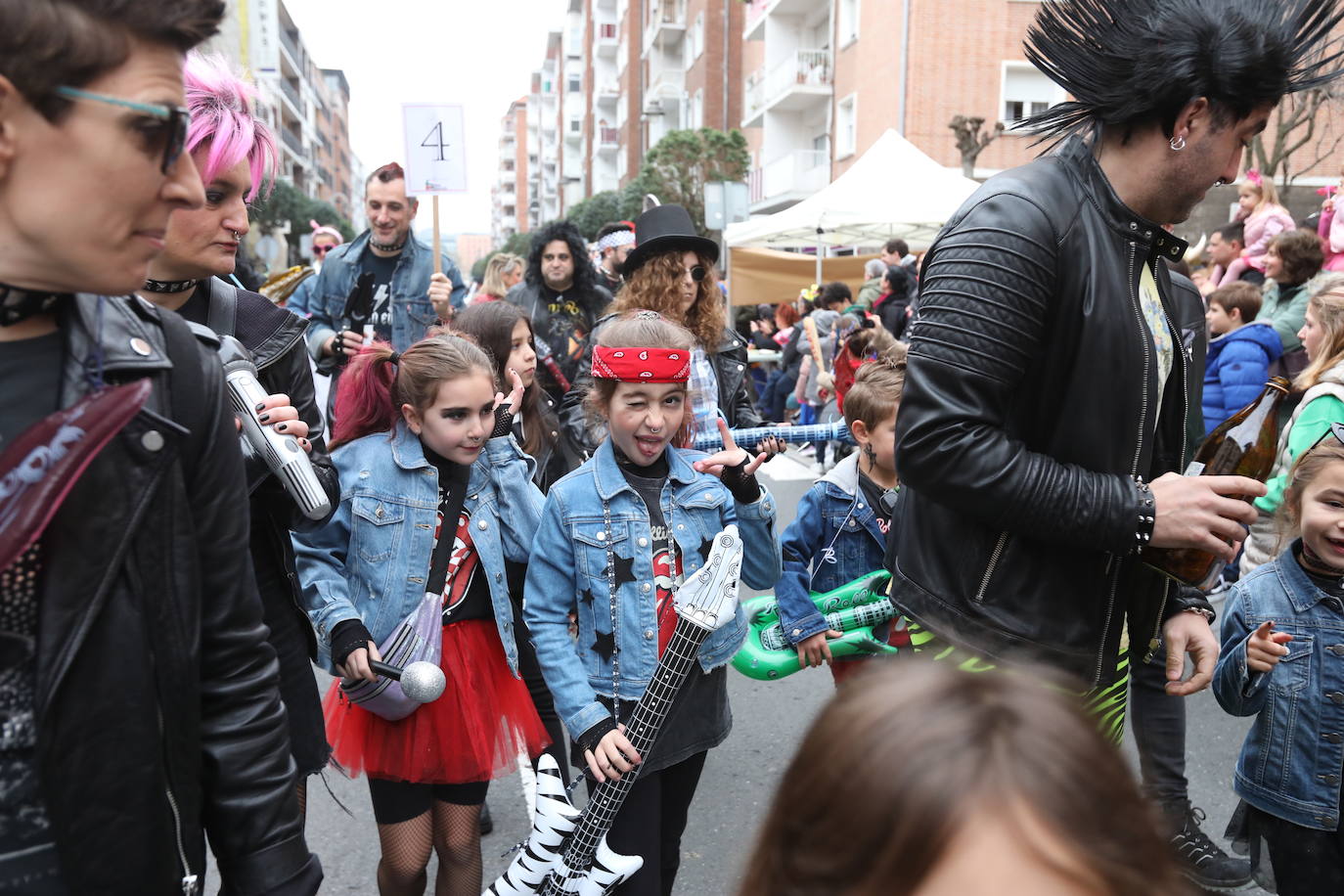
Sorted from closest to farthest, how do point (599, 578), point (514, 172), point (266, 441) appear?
point (266, 441)
point (599, 578)
point (514, 172)

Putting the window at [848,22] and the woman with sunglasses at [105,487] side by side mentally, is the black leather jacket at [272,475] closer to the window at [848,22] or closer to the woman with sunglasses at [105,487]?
the woman with sunglasses at [105,487]

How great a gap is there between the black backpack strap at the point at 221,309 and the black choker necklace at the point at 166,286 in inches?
4.7

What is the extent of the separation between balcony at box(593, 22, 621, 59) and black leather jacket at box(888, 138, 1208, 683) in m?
71.9

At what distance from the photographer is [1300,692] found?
2.96m

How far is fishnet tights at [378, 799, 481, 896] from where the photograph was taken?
9.66 feet

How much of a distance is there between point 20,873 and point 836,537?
267cm

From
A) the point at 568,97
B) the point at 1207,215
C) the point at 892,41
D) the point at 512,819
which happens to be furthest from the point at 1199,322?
the point at 568,97

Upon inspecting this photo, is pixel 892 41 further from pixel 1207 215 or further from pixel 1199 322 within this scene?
pixel 1199 322

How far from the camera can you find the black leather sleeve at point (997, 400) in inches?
76.1

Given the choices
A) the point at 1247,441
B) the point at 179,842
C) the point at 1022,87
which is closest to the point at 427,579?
the point at 179,842

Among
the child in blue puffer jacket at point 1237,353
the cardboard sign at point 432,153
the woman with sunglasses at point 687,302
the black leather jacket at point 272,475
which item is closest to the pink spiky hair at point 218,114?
the black leather jacket at point 272,475

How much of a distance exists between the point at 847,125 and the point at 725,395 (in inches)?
1077

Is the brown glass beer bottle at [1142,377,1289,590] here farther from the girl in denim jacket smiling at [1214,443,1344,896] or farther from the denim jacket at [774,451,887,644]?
the denim jacket at [774,451,887,644]

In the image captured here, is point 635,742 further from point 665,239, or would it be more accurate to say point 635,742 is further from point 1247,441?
point 665,239
